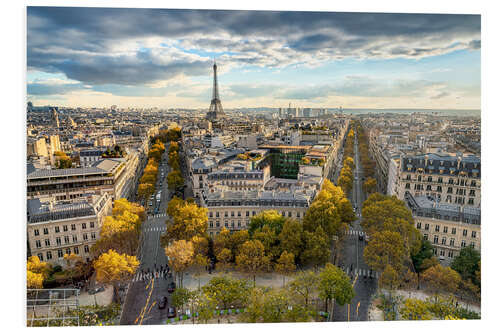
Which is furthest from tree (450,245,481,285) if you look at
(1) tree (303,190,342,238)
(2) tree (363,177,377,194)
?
(2) tree (363,177,377,194)

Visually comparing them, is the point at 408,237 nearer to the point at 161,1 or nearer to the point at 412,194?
the point at 412,194

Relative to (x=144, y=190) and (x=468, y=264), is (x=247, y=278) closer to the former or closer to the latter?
(x=468, y=264)

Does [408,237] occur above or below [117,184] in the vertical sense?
below

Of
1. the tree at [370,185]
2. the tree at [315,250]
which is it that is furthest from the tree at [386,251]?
the tree at [370,185]

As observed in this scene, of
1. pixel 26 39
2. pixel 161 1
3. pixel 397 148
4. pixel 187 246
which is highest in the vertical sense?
pixel 161 1

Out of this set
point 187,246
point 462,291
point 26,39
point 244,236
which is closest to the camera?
point 26,39

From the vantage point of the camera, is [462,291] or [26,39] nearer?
[26,39]

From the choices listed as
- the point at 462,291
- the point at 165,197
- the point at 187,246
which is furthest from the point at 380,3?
the point at 165,197

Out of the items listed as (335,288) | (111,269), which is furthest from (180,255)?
(335,288)

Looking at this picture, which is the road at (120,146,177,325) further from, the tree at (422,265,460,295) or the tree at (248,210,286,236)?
the tree at (422,265,460,295)
